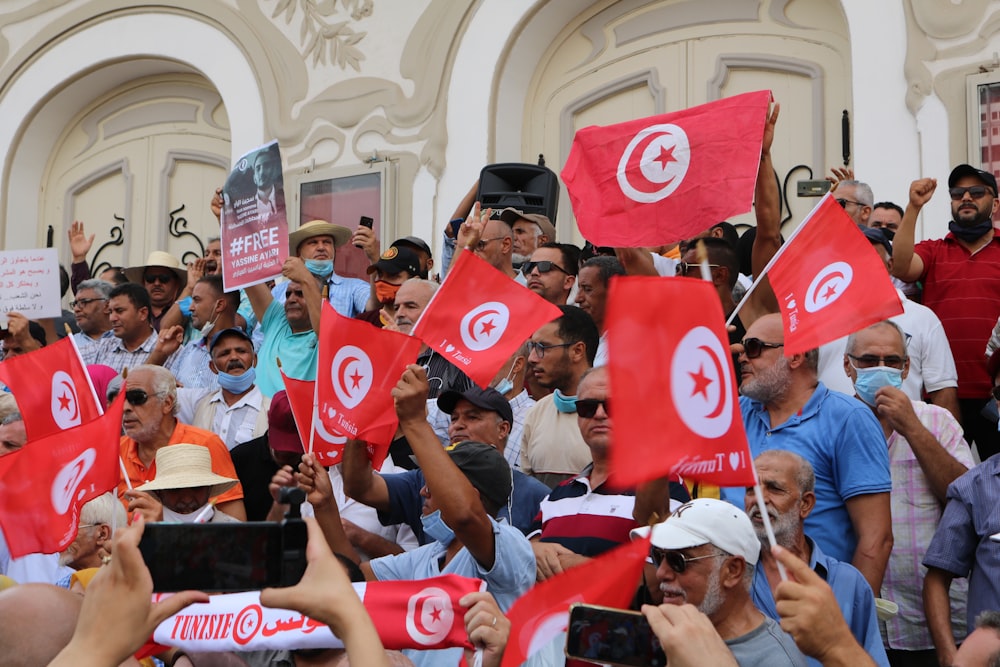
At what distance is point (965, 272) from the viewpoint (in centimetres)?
730

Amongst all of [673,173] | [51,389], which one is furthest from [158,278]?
[673,173]

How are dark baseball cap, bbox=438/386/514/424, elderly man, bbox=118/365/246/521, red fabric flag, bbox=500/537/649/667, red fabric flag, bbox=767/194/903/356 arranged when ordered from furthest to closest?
elderly man, bbox=118/365/246/521 < dark baseball cap, bbox=438/386/514/424 < red fabric flag, bbox=767/194/903/356 < red fabric flag, bbox=500/537/649/667

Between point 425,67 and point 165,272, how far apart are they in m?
2.56

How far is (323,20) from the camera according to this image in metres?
12.0

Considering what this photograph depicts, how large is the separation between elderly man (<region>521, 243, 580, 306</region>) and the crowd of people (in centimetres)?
1

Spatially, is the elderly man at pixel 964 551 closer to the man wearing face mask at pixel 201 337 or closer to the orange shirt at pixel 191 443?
the orange shirt at pixel 191 443

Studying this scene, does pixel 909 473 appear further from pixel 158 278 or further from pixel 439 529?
pixel 158 278

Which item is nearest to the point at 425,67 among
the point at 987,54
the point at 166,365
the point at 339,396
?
the point at 166,365

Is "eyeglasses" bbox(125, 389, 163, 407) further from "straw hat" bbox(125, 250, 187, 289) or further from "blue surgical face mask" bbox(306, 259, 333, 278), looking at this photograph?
"straw hat" bbox(125, 250, 187, 289)

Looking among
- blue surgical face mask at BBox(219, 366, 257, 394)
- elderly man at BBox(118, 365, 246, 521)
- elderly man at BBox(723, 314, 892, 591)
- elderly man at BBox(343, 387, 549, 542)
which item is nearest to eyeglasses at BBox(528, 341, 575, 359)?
elderly man at BBox(343, 387, 549, 542)

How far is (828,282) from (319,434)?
2.15 m

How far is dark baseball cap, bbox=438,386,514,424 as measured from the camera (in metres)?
5.71

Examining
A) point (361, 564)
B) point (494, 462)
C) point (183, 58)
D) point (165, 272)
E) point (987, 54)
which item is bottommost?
point (361, 564)

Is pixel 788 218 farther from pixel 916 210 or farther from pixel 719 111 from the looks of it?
pixel 719 111
